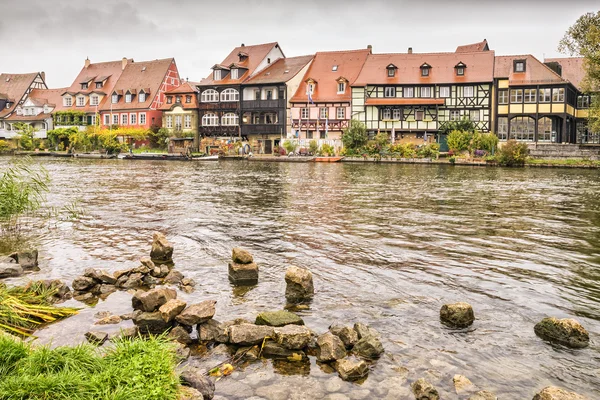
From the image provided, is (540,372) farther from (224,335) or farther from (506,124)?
(506,124)

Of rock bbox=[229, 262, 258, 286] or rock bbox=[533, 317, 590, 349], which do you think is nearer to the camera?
rock bbox=[533, 317, 590, 349]

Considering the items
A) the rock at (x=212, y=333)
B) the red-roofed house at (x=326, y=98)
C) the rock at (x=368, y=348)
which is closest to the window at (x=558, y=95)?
the red-roofed house at (x=326, y=98)

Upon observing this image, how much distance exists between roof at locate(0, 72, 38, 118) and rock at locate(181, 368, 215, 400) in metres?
106

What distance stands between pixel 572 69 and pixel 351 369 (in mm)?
70597

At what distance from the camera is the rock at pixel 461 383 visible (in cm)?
673

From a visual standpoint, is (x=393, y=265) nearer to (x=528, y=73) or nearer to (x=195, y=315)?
(x=195, y=315)

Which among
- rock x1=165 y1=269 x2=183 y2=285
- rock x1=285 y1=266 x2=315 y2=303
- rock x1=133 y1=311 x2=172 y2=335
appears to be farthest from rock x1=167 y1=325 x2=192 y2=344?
rock x1=165 y1=269 x2=183 y2=285

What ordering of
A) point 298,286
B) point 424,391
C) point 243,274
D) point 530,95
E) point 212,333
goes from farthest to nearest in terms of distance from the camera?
point 530,95 → point 243,274 → point 298,286 → point 212,333 → point 424,391

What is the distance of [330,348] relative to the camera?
7457mm

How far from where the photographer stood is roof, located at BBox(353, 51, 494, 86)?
65812 millimetres

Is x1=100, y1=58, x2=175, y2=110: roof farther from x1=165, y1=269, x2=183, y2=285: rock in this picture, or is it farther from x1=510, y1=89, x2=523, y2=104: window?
x1=165, y1=269, x2=183, y2=285: rock

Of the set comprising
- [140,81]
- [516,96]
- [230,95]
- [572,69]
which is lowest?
[516,96]

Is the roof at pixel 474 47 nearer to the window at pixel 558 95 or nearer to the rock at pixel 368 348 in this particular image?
the window at pixel 558 95

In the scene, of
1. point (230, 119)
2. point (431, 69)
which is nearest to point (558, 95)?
point (431, 69)
